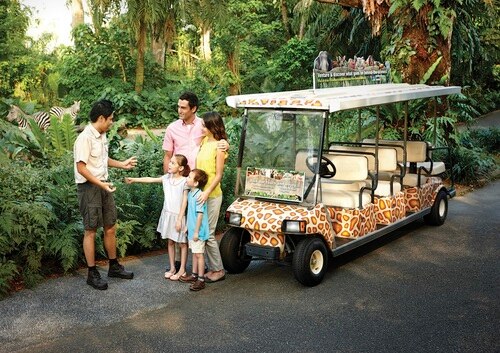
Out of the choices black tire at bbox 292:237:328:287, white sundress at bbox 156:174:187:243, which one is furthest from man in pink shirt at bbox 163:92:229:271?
black tire at bbox 292:237:328:287

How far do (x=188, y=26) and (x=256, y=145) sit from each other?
2927cm

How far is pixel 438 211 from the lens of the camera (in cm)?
952

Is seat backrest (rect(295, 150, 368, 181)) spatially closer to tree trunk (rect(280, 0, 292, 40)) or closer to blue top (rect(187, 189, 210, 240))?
blue top (rect(187, 189, 210, 240))

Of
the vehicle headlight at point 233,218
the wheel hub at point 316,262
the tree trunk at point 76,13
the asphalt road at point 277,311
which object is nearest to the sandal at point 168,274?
the asphalt road at point 277,311

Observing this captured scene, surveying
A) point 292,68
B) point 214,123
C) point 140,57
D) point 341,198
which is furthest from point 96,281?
point 292,68

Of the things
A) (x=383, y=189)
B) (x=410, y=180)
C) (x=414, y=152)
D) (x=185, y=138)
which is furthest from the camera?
(x=414, y=152)

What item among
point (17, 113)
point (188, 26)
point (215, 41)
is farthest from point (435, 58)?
point (188, 26)

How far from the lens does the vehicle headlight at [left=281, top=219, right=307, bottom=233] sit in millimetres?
6437

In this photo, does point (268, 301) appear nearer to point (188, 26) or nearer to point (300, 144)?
point (300, 144)

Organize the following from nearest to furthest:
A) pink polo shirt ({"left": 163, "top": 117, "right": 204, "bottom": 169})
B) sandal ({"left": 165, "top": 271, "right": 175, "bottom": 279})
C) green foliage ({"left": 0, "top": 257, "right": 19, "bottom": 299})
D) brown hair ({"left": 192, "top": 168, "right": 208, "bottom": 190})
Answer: green foliage ({"left": 0, "top": 257, "right": 19, "bottom": 299}) → brown hair ({"left": 192, "top": 168, "right": 208, "bottom": 190}) → sandal ({"left": 165, "top": 271, "right": 175, "bottom": 279}) → pink polo shirt ({"left": 163, "top": 117, "right": 204, "bottom": 169})

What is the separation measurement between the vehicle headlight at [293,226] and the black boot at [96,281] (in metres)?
1.92

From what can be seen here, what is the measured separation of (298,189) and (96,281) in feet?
7.63

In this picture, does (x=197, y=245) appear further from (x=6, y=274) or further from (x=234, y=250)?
(x=6, y=274)

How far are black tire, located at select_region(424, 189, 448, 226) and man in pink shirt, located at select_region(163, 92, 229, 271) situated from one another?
4.14 meters
